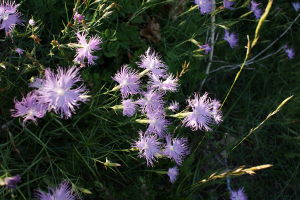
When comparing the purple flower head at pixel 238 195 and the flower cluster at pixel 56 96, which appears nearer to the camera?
the flower cluster at pixel 56 96

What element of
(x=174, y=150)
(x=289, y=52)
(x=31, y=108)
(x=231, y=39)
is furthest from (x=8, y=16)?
(x=289, y=52)

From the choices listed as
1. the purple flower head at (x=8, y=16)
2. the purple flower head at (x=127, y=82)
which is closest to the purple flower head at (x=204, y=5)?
the purple flower head at (x=127, y=82)

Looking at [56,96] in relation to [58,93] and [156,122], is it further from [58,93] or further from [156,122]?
[156,122]

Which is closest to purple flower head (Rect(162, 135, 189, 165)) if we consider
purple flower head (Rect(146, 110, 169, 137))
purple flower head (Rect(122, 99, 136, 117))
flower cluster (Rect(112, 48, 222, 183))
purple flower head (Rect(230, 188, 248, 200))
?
flower cluster (Rect(112, 48, 222, 183))

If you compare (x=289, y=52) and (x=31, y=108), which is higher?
(x=31, y=108)

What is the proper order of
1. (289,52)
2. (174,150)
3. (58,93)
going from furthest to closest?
1. (289,52)
2. (174,150)
3. (58,93)

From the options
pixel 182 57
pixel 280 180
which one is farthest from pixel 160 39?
pixel 280 180

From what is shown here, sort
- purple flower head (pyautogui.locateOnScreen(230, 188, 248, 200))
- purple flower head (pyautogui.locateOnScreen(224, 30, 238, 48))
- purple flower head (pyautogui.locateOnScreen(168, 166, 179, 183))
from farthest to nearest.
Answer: purple flower head (pyautogui.locateOnScreen(224, 30, 238, 48)) → purple flower head (pyautogui.locateOnScreen(230, 188, 248, 200)) → purple flower head (pyautogui.locateOnScreen(168, 166, 179, 183))

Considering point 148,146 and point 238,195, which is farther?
point 238,195

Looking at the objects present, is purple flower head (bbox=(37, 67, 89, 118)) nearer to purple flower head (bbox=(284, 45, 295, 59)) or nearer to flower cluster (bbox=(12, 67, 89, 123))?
flower cluster (bbox=(12, 67, 89, 123))

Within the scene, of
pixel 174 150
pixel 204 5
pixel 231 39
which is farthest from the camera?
pixel 231 39

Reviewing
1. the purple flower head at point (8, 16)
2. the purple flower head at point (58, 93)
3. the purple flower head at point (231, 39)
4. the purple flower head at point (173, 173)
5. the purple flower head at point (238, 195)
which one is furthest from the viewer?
the purple flower head at point (231, 39)

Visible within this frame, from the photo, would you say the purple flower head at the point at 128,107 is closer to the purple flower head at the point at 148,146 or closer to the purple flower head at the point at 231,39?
the purple flower head at the point at 148,146
